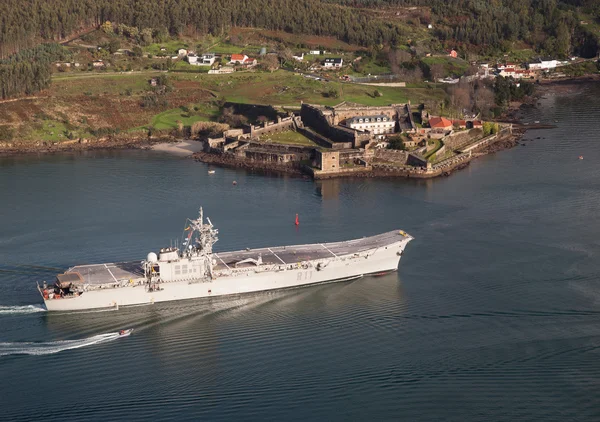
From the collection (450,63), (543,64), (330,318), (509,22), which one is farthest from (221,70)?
(330,318)

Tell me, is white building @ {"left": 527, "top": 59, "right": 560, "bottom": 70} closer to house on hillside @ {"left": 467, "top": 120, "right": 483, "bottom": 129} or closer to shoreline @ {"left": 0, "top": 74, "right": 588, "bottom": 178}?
shoreline @ {"left": 0, "top": 74, "right": 588, "bottom": 178}

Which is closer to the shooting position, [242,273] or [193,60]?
[242,273]

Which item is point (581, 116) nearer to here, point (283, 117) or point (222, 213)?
point (283, 117)

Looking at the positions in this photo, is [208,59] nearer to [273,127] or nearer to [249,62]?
[249,62]

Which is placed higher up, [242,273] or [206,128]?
[206,128]

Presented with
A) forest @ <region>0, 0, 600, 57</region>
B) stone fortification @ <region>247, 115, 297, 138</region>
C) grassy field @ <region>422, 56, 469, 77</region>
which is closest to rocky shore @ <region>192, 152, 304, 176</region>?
stone fortification @ <region>247, 115, 297, 138</region>

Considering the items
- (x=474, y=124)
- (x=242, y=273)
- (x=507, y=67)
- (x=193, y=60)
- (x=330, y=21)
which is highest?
(x=330, y=21)

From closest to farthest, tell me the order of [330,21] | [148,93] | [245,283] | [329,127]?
[245,283] < [329,127] < [148,93] < [330,21]

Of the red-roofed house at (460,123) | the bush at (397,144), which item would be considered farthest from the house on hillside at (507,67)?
the bush at (397,144)
